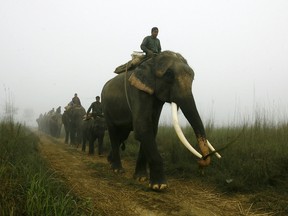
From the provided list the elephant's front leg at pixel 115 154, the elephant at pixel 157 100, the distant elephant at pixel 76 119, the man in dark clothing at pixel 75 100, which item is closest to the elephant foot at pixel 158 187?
the elephant at pixel 157 100

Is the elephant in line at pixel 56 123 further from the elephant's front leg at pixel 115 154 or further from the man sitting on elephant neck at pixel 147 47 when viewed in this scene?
the man sitting on elephant neck at pixel 147 47

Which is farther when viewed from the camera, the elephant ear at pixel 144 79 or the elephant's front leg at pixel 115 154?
the elephant's front leg at pixel 115 154

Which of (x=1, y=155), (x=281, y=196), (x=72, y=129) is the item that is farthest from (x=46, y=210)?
(x=72, y=129)

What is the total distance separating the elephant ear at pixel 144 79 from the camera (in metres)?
4.88

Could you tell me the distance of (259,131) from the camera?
22.9ft

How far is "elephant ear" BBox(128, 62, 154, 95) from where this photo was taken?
488cm

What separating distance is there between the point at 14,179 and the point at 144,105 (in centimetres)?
225

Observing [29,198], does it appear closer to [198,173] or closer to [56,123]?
[198,173]

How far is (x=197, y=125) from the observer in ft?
13.8

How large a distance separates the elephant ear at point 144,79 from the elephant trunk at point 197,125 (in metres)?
0.62

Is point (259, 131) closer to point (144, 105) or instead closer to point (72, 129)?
point (144, 105)

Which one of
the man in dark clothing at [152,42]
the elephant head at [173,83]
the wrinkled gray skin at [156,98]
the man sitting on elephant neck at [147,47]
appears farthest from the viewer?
the man in dark clothing at [152,42]

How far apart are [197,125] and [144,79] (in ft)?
4.02

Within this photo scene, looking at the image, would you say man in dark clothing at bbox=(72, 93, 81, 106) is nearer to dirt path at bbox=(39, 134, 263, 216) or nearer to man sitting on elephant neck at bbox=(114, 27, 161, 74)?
man sitting on elephant neck at bbox=(114, 27, 161, 74)
